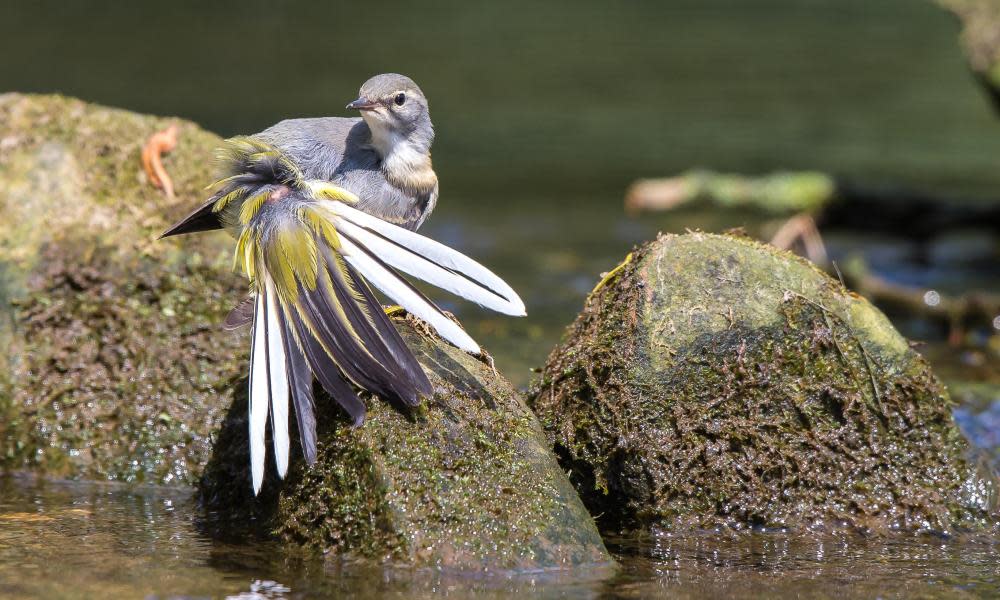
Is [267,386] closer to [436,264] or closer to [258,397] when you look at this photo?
[258,397]

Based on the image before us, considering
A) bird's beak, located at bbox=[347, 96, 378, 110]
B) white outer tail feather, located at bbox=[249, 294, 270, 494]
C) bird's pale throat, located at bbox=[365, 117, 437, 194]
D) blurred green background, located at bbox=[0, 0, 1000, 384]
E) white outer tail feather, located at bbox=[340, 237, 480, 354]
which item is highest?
blurred green background, located at bbox=[0, 0, 1000, 384]

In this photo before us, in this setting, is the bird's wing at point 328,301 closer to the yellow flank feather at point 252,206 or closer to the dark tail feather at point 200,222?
the yellow flank feather at point 252,206

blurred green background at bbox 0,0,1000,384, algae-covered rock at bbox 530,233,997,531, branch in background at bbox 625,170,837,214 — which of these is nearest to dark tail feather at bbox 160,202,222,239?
algae-covered rock at bbox 530,233,997,531

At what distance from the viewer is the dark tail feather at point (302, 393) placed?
468cm

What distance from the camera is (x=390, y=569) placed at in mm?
4516

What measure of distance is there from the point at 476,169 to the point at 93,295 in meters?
11.6

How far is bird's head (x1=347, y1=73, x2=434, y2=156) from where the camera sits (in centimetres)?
560

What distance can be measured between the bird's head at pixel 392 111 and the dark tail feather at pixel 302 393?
1189 mm

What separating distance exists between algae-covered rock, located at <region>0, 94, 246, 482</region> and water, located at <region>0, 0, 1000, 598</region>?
10.7 inches

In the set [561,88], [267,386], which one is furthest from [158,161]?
[561,88]

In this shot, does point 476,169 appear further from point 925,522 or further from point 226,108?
point 925,522

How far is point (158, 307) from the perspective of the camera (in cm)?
613

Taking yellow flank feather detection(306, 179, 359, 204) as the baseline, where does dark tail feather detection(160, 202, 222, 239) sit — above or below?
below

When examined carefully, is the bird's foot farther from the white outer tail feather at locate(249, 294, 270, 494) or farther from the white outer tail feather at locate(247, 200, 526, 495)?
the white outer tail feather at locate(249, 294, 270, 494)
